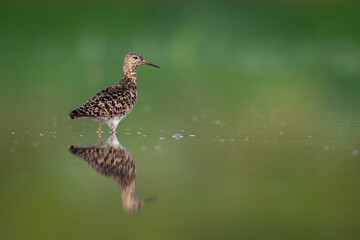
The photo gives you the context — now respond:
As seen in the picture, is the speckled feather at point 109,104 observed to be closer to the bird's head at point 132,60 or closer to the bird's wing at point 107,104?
the bird's wing at point 107,104

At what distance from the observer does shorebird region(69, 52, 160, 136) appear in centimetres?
1095

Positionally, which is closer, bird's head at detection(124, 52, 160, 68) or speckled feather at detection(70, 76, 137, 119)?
speckled feather at detection(70, 76, 137, 119)

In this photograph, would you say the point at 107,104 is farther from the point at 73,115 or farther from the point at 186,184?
the point at 186,184

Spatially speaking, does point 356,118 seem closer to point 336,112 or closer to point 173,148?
point 336,112

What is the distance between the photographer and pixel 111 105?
1129cm

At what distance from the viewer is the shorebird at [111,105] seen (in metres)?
10.9

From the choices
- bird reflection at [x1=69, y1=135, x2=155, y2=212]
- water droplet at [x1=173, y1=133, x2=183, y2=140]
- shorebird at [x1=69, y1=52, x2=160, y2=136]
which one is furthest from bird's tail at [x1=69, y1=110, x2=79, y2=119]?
water droplet at [x1=173, y1=133, x2=183, y2=140]

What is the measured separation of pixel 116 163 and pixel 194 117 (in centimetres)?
480

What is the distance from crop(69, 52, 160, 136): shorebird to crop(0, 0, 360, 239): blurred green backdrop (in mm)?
390

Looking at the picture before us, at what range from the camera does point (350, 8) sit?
105 feet

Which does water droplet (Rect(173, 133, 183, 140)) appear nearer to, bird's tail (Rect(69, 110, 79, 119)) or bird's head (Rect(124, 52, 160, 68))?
bird's tail (Rect(69, 110, 79, 119))

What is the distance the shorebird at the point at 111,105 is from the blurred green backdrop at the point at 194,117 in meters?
0.39

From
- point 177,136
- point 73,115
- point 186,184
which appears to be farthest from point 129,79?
point 186,184

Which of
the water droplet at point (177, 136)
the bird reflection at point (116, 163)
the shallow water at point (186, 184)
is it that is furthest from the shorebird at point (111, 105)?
the water droplet at point (177, 136)
